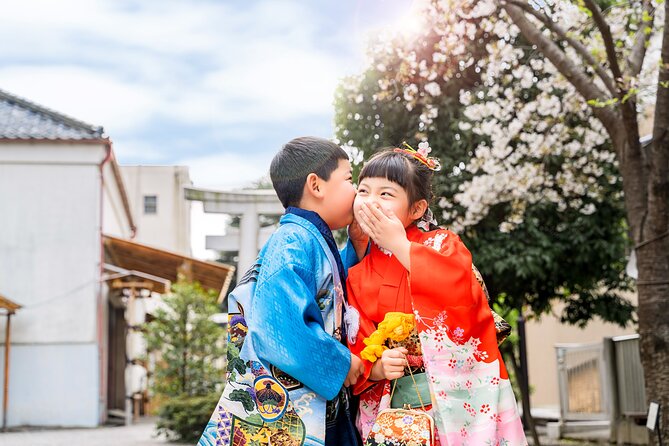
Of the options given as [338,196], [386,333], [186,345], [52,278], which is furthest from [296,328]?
[52,278]

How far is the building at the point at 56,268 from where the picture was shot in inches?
632

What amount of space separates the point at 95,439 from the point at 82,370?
10.1 ft

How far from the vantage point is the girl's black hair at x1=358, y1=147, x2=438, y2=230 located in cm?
307

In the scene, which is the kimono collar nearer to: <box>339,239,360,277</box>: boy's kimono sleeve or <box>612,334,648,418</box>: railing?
<box>339,239,360,277</box>: boy's kimono sleeve

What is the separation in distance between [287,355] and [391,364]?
342 millimetres

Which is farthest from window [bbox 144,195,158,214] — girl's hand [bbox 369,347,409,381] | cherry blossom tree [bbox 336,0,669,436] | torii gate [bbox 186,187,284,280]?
girl's hand [bbox 369,347,409,381]

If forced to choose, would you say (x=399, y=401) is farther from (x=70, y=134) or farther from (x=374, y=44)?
(x=70, y=134)

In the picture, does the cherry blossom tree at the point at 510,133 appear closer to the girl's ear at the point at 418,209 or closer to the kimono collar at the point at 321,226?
the girl's ear at the point at 418,209

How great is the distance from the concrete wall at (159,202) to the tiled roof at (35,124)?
1392 centimetres

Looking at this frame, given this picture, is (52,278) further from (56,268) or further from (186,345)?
(186,345)

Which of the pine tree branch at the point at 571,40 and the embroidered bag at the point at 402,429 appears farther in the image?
the pine tree branch at the point at 571,40

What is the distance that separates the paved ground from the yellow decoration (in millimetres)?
10256

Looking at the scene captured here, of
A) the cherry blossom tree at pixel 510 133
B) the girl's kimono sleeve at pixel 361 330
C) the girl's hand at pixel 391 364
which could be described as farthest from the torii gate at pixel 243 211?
the girl's hand at pixel 391 364

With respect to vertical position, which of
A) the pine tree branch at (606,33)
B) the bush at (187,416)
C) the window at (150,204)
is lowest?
the bush at (187,416)
